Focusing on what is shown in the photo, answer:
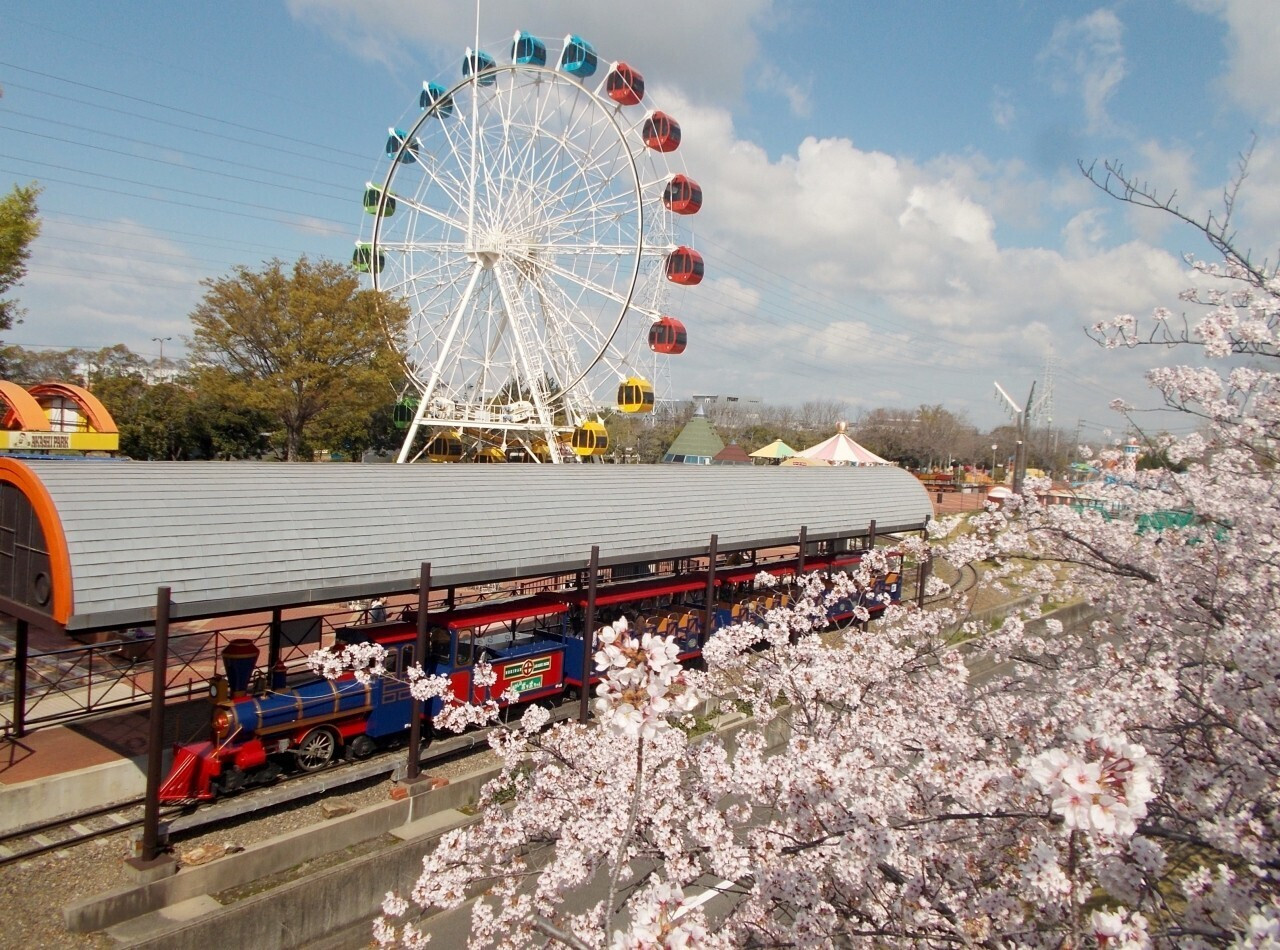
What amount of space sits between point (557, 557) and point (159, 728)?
578 centimetres

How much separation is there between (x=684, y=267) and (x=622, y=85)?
21.9 ft

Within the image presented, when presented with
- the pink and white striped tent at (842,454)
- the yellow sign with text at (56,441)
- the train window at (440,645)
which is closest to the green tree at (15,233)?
the yellow sign with text at (56,441)

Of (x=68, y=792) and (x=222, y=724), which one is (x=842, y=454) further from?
(x=68, y=792)

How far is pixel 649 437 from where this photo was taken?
76.6m

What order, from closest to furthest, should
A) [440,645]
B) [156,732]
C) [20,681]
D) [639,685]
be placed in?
[639,685]
[156,732]
[20,681]
[440,645]

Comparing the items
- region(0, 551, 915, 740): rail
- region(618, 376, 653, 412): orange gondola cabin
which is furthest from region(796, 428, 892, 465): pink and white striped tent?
region(0, 551, 915, 740): rail

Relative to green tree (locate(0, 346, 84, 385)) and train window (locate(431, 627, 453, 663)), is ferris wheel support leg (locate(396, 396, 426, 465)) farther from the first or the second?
green tree (locate(0, 346, 84, 385))

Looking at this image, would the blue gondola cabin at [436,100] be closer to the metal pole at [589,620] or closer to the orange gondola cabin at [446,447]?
the orange gondola cabin at [446,447]

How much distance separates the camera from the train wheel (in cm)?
1022

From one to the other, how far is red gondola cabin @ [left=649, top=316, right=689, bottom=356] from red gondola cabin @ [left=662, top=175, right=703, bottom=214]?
392 cm

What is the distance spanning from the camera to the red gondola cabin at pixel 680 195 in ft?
93.5

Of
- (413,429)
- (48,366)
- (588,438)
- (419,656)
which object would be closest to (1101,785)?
(419,656)

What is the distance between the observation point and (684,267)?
28453 millimetres

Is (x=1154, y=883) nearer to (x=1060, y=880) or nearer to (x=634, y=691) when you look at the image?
(x=1060, y=880)
